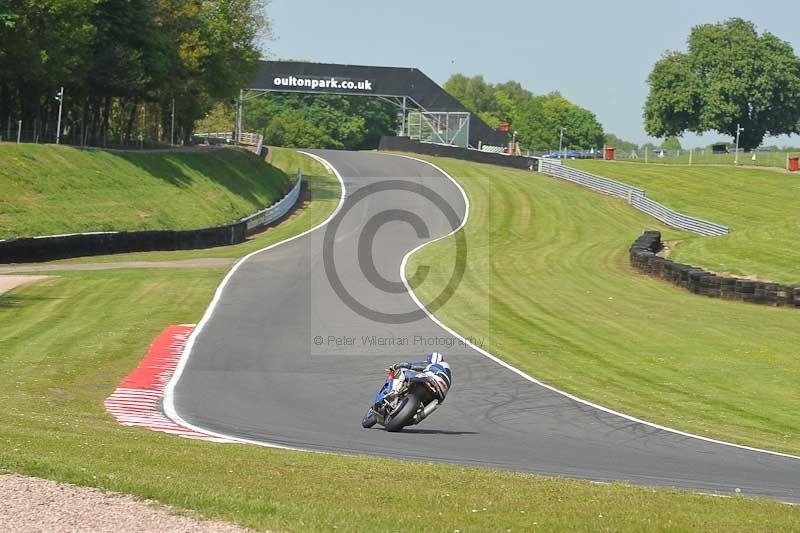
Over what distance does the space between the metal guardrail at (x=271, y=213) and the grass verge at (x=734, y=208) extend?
21.7 metres

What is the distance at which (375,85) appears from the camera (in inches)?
3949

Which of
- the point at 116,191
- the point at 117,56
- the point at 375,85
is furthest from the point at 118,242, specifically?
the point at 375,85

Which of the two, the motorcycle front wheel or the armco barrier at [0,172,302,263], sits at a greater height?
the armco barrier at [0,172,302,263]

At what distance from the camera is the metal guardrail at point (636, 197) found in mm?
55031

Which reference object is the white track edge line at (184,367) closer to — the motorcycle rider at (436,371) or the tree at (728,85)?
the motorcycle rider at (436,371)

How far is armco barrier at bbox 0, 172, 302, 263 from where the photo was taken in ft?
124

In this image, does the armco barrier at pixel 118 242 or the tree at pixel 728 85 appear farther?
the tree at pixel 728 85

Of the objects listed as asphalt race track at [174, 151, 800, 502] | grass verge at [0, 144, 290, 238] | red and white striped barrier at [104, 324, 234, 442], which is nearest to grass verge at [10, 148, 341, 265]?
grass verge at [0, 144, 290, 238]

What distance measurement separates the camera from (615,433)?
1659 cm

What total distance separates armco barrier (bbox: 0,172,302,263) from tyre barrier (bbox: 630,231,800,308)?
19.6 m

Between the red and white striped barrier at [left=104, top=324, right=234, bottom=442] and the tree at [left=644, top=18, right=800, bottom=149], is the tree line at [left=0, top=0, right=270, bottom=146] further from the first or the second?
the tree at [left=644, top=18, right=800, bottom=149]

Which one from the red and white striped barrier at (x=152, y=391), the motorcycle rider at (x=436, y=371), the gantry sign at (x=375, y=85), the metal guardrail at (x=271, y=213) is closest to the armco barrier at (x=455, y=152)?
the gantry sign at (x=375, y=85)

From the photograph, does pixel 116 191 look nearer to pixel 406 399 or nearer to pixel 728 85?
pixel 406 399

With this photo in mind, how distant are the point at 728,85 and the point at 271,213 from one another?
77.8 metres
